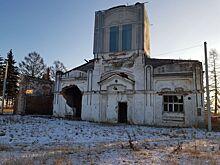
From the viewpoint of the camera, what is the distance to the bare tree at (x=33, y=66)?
40.5 metres

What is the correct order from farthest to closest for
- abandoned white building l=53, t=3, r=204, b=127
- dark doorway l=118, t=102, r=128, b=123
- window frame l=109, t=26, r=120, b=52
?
window frame l=109, t=26, r=120, b=52
dark doorway l=118, t=102, r=128, b=123
abandoned white building l=53, t=3, r=204, b=127

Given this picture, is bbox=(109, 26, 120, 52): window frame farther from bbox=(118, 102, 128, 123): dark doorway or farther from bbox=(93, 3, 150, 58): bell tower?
bbox=(118, 102, 128, 123): dark doorway

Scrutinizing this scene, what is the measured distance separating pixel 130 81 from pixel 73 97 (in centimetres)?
832

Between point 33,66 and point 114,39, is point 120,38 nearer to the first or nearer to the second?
point 114,39

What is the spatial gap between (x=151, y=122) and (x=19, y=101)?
17335mm

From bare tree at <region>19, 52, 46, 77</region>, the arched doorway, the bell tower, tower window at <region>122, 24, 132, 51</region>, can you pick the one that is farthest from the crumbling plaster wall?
bare tree at <region>19, 52, 46, 77</region>

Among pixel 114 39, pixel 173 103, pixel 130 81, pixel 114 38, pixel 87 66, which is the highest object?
pixel 114 38

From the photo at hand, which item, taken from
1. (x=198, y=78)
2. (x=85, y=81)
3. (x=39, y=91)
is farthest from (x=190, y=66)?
(x=39, y=91)

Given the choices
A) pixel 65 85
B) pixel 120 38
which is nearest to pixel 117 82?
pixel 120 38

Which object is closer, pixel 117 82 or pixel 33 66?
pixel 117 82

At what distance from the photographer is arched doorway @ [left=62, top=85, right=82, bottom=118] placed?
944 inches

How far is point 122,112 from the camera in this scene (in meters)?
21.2

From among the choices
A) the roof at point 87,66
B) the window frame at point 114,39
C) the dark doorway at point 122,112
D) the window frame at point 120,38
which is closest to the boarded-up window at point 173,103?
the dark doorway at point 122,112

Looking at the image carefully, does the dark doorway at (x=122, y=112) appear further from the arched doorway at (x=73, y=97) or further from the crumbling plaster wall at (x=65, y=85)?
the arched doorway at (x=73, y=97)
